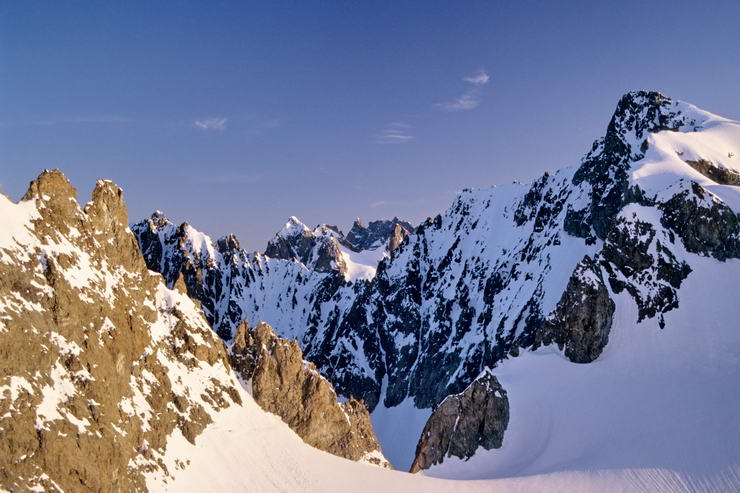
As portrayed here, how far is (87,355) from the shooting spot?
47.1m

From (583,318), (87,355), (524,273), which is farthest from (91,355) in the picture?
(524,273)

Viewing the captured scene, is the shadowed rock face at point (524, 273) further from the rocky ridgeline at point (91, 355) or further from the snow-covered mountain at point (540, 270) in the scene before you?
the rocky ridgeline at point (91, 355)

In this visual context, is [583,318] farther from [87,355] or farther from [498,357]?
[87,355]

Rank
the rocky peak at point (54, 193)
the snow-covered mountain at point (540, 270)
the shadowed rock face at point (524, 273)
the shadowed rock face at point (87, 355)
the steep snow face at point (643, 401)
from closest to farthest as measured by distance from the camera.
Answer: the shadowed rock face at point (87, 355) < the rocky peak at point (54, 193) < the steep snow face at point (643, 401) < the snow-covered mountain at point (540, 270) < the shadowed rock face at point (524, 273)

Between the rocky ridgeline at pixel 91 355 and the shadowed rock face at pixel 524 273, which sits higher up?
the shadowed rock face at pixel 524 273

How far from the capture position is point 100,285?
52.8m

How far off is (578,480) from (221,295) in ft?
520

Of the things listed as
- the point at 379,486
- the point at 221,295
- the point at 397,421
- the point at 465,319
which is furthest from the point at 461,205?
the point at 379,486

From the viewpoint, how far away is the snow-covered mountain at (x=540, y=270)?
82.1 m

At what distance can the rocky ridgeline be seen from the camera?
1591 inches

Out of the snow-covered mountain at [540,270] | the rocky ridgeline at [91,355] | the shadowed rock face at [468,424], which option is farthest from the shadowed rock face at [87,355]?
the snow-covered mountain at [540,270]

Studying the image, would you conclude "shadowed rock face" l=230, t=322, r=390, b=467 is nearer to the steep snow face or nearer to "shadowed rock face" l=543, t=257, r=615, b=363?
the steep snow face

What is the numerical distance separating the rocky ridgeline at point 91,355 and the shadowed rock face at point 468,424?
30.6 m

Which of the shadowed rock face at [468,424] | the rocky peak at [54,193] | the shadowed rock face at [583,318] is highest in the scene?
the rocky peak at [54,193]
